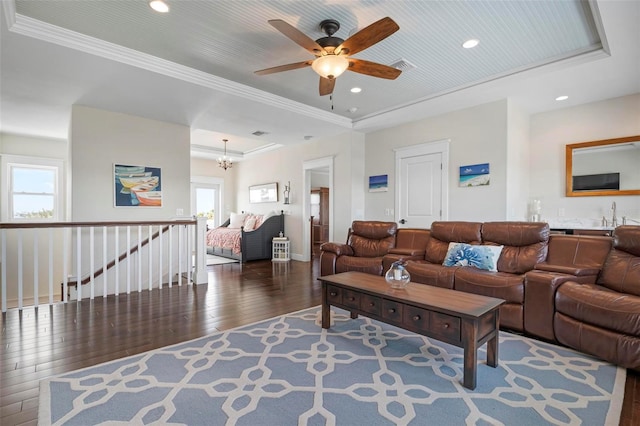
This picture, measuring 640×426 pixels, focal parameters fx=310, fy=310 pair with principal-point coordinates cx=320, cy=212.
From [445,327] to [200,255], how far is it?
3.77 metres

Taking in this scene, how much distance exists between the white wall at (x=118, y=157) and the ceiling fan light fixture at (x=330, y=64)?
3664mm

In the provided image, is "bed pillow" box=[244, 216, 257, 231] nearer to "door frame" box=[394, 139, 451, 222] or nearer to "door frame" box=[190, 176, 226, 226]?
"door frame" box=[190, 176, 226, 226]

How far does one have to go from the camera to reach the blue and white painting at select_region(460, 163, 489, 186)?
4.56 m

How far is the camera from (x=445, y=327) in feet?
6.88

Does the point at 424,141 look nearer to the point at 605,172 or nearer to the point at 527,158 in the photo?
the point at 527,158

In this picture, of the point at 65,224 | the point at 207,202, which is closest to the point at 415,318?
the point at 65,224

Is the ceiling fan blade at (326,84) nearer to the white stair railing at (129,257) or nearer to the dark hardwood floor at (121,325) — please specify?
the dark hardwood floor at (121,325)

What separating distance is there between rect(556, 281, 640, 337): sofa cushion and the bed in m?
5.68

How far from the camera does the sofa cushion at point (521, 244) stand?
10.7 feet

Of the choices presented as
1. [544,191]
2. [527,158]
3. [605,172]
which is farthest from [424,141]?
[605,172]

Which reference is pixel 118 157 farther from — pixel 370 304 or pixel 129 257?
pixel 370 304

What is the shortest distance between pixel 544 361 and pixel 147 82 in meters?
4.83

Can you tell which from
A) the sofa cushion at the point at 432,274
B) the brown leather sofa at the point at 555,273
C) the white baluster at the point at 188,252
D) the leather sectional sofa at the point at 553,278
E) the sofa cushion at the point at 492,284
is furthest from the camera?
the white baluster at the point at 188,252

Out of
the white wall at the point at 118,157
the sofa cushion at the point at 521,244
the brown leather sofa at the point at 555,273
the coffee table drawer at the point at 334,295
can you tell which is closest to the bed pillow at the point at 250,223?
the white wall at the point at 118,157
